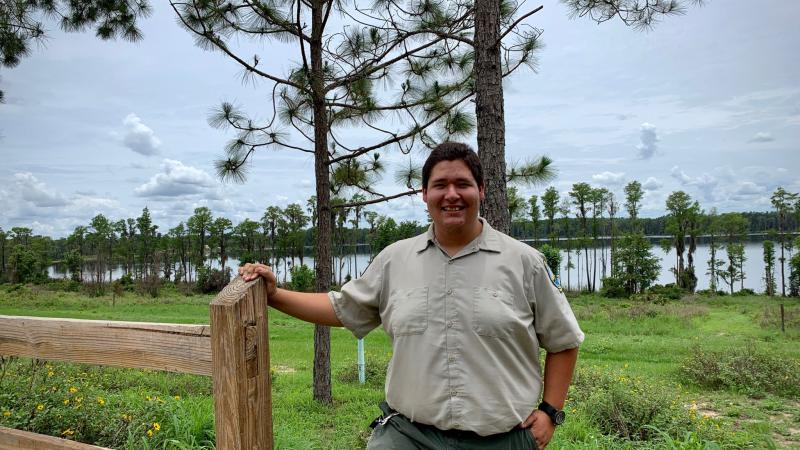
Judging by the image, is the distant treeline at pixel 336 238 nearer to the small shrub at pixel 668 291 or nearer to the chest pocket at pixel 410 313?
the small shrub at pixel 668 291

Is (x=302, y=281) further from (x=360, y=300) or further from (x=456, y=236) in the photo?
Result: (x=456, y=236)

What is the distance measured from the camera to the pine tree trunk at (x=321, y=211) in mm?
6984

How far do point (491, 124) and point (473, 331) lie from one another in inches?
105

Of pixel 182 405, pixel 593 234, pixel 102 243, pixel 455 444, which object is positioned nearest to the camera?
pixel 455 444

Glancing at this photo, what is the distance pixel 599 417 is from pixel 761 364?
6040 mm

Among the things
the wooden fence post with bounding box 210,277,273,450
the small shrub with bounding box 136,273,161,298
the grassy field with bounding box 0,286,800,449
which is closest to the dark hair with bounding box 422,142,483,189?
the wooden fence post with bounding box 210,277,273,450

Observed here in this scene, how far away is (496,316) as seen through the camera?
185 cm

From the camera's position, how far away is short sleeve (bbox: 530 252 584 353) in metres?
1.92

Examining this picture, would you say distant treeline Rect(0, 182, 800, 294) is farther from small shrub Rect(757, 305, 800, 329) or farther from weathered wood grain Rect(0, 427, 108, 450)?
weathered wood grain Rect(0, 427, 108, 450)

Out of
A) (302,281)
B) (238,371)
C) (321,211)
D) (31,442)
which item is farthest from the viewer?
(302,281)

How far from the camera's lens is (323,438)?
5.46m

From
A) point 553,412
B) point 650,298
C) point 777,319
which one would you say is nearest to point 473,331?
point 553,412

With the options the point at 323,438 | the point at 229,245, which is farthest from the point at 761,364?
the point at 229,245

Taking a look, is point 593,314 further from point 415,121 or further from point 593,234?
point 593,234
